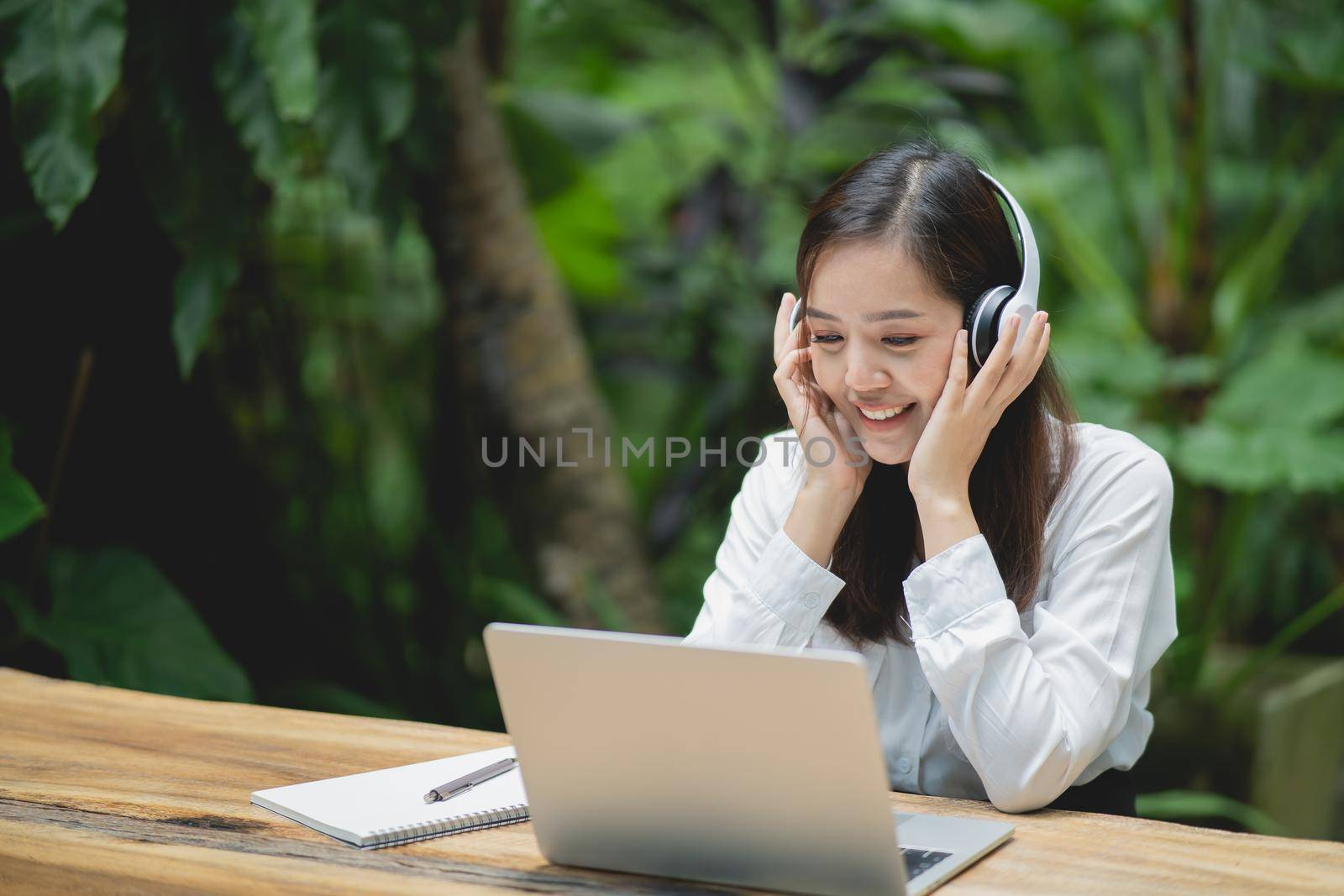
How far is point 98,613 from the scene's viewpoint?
7.93 feet

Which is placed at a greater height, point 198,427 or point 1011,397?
point 1011,397

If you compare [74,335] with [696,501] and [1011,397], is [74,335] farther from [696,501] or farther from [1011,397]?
[1011,397]

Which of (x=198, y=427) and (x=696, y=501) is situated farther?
(x=696, y=501)

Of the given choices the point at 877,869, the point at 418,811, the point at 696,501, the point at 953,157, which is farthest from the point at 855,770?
the point at 696,501

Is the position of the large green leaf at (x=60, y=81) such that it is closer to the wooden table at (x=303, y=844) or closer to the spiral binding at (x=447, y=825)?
the wooden table at (x=303, y=844)

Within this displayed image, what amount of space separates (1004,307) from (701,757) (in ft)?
2.17

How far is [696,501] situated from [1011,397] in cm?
175

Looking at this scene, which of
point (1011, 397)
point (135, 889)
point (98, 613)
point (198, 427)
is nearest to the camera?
point (135, 889)

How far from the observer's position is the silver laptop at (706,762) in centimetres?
92

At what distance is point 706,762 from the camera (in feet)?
3.19

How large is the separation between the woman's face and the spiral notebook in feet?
1.81

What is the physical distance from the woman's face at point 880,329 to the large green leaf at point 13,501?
1334mm

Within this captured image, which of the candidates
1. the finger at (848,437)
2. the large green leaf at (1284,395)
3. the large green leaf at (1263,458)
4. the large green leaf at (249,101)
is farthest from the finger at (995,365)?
the large green leaf at (1284,395)

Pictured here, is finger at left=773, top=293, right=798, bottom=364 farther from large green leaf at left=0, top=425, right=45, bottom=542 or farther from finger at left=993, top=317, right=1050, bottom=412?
large green leaf at left=0, top=425, right=45, bottom=542
